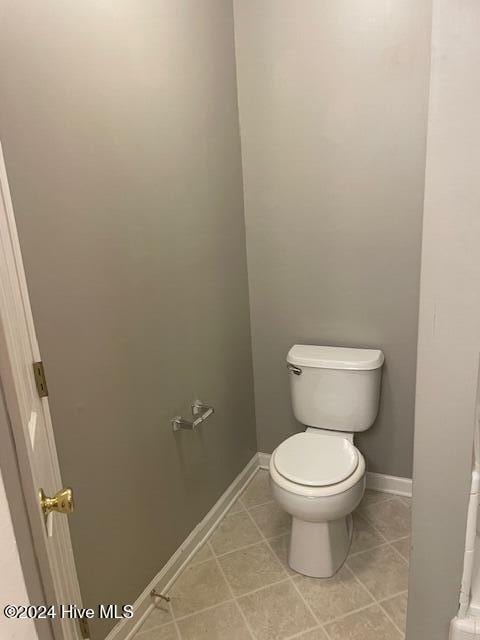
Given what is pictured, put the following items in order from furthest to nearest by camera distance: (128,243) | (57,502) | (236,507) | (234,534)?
(236,507)
(234,534)
(128,243)
(57,502)

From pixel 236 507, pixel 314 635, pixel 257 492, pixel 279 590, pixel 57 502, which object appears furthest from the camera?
pixel 257 492

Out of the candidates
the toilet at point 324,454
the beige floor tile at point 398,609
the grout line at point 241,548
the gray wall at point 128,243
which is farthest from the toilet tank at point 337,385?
the beige floor tile at point 398,609

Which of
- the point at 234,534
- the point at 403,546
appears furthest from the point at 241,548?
the point at 403,546

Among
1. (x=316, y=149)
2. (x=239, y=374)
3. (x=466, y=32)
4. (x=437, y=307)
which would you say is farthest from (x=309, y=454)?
(x=466, y=32)

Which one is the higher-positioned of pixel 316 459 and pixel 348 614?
pixel 316 459

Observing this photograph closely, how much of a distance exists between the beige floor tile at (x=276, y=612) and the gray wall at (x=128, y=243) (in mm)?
382

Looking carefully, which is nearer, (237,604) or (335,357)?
(237,604)

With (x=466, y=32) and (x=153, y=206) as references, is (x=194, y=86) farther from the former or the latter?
(x=466, y=32)

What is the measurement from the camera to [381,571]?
1949mm

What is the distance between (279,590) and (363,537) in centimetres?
48

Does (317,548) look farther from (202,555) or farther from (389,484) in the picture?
(389,484)

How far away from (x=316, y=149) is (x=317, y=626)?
190 cm

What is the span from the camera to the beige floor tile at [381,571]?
186 cm

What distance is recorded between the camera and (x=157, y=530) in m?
1.83
